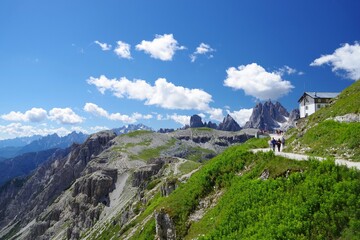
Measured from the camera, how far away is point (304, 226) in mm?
20391

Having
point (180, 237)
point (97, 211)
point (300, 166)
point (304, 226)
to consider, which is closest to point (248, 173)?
point (300, 166)

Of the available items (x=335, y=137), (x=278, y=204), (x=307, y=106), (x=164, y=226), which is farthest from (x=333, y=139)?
(x=307, y=106)

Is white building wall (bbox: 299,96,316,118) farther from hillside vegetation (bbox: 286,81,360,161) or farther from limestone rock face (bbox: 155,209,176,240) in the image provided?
limestone rock face (bbox: 155,209,176,240)

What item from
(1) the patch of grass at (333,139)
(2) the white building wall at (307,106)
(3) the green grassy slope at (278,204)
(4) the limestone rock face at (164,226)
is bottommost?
(4) the limestone rock face at (164,226)

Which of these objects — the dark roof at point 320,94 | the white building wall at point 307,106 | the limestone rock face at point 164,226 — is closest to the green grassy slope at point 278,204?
the limestone rock face at point 164,226

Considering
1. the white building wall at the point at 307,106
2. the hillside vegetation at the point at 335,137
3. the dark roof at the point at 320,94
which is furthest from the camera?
the white building wall at the point at 307,106

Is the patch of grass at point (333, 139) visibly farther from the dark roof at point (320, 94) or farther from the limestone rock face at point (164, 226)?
the dark roof at point (320, 94)

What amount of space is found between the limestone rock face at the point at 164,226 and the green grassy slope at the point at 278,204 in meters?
0.63

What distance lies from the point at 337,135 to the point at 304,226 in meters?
15.8

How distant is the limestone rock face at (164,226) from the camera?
1298 inches

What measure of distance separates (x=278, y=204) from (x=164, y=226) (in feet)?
50.4

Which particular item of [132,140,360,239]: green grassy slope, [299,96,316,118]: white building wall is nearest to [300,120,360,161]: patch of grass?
[132,140,360,239]: green grassy slope

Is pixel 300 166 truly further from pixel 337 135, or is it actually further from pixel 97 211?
pixel 97 211

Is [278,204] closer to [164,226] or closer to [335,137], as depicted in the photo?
[335,137]
